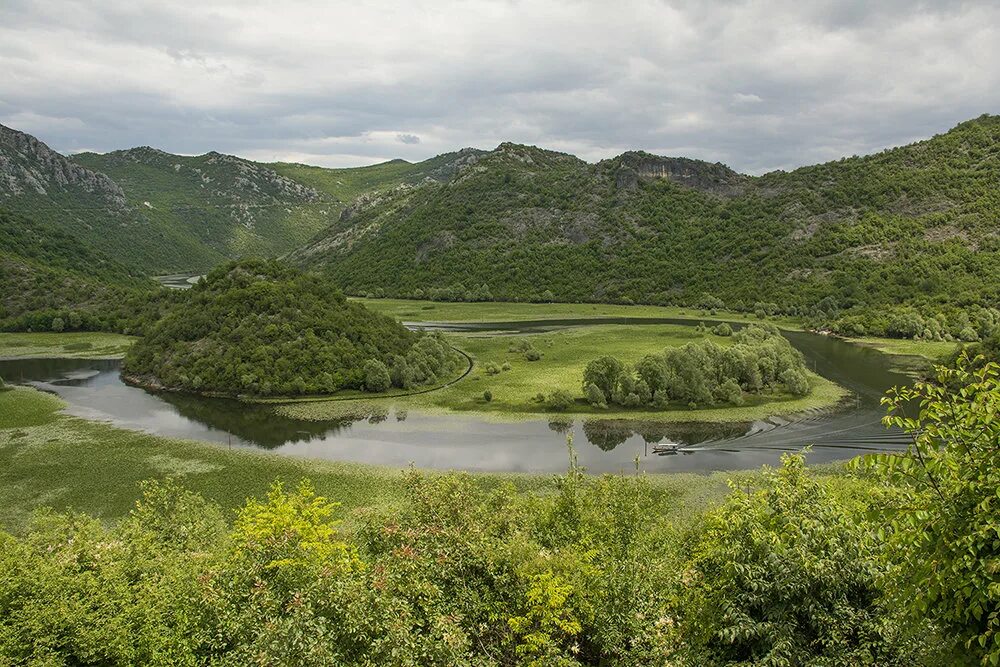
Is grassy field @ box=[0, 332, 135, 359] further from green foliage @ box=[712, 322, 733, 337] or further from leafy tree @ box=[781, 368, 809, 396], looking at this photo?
green foliage @ box=[712, 322, 733, 337]

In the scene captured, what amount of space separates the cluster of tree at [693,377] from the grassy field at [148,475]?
73.9ft

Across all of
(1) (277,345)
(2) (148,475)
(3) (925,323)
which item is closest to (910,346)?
(3) (925,323)

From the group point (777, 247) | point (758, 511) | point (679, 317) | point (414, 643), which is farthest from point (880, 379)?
point (777, 247)

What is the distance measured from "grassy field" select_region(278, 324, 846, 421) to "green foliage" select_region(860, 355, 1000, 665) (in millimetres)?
58701

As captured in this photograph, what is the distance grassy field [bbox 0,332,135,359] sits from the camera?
11237 cm

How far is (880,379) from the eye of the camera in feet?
287

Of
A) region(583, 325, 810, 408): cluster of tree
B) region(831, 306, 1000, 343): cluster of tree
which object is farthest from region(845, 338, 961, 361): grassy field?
region(583, 325, 810, 408): cluster of tree

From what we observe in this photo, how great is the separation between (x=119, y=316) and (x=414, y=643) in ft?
472

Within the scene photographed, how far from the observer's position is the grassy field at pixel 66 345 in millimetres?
112369

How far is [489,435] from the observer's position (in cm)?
6588

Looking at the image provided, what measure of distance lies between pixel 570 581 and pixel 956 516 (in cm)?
1291

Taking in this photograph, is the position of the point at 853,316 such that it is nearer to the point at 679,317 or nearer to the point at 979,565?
the point at 679,317

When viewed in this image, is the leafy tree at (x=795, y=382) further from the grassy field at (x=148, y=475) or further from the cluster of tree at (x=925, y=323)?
the cluster of tree at (x=925, y=323)

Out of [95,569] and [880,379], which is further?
[880,379]
